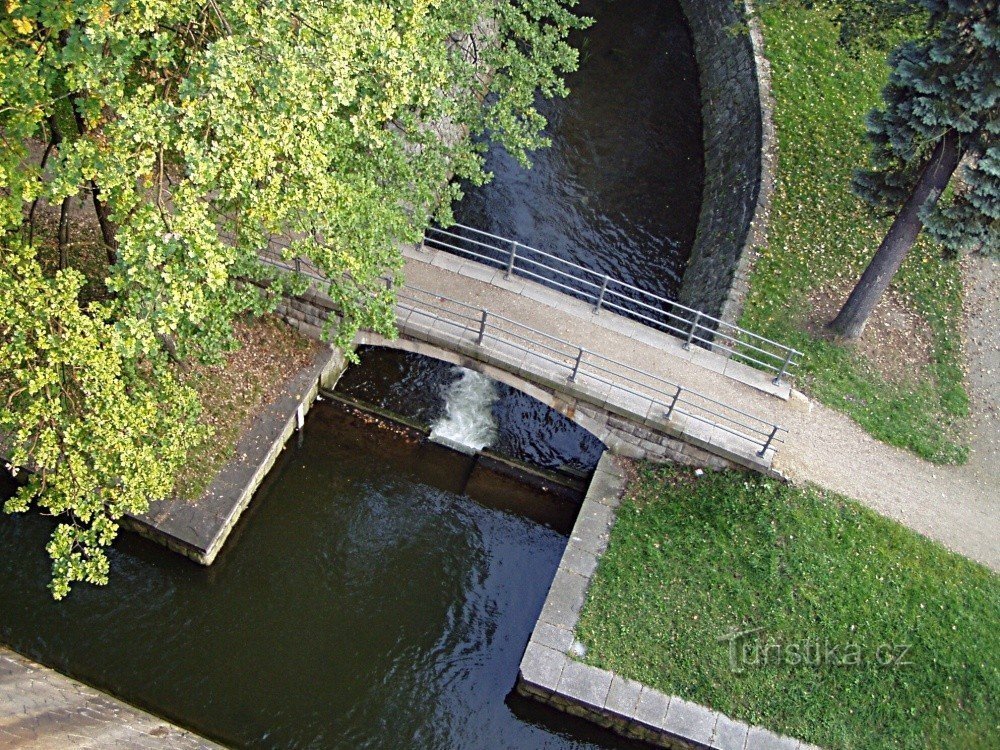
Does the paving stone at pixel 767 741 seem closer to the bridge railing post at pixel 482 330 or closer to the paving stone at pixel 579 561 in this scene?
the paving stone at pixel 579 561

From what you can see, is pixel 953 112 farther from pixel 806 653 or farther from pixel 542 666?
pixel 542 666

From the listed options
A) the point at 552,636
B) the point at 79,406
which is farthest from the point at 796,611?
the point at 79,406

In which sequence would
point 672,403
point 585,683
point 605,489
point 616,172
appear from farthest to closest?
point 616,172, point 605,489, point 672,403, point 585,683

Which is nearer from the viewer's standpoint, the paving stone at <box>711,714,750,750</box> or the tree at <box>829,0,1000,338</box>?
the paving stone at <box>711,714,750,750</box>

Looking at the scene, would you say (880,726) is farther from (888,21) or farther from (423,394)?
(888,21)

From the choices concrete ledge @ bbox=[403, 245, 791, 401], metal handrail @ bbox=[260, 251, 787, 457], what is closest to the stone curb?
metal handrail @ bbox=[260, 251, 787, 457]

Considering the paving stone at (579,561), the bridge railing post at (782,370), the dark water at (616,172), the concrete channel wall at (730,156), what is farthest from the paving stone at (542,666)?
the dark water at (616,172)

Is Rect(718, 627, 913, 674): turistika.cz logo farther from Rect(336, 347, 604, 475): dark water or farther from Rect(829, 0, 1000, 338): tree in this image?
Rect(829, 0, 1000, 338): tree
